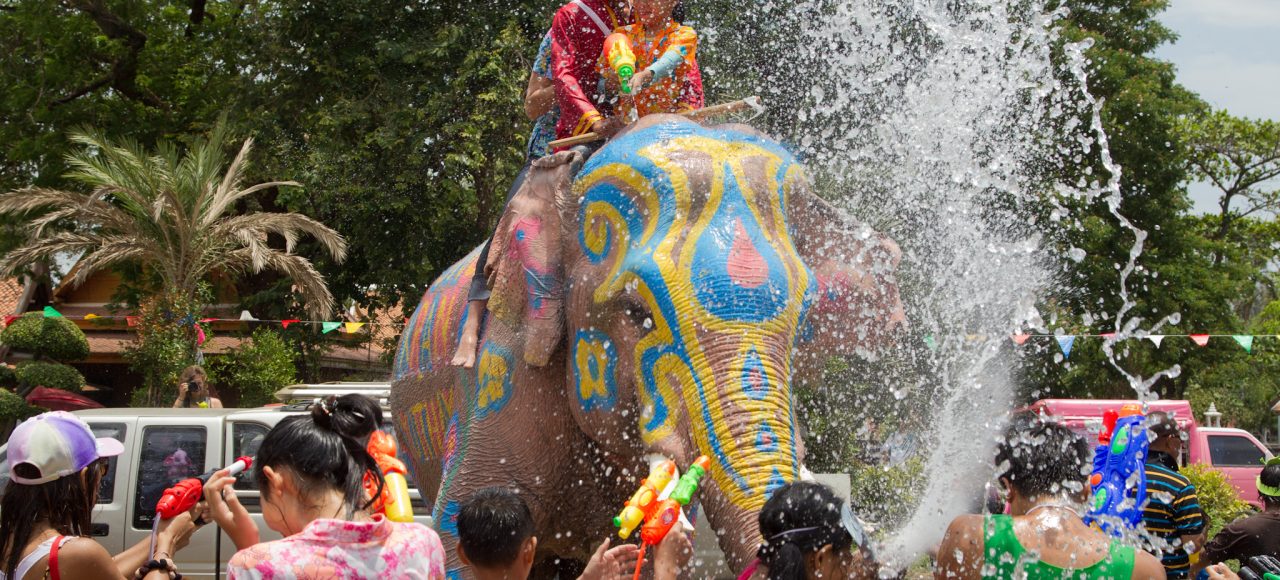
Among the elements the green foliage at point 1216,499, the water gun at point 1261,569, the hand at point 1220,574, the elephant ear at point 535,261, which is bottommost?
the green foliage at point 1216,499

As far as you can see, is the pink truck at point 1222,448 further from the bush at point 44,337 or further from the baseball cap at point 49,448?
the baseball cap at point 49,448

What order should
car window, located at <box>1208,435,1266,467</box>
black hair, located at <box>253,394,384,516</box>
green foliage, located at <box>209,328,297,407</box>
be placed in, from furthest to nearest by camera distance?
1. car window, located at <box>1208,435,1266,467</box>
2. green foliage, located at <box>209,328,297,407</box>
3. black hair, located at <box>253,394,384,516</box>

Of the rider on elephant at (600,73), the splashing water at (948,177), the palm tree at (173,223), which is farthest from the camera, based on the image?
the palm tree at (173,223)

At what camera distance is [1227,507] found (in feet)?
36.7

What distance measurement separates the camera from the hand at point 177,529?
11.9 ft

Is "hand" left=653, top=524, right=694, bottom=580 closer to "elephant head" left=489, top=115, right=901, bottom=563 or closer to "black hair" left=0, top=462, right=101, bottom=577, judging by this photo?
"elephant head" left=489, top=115, right=901, bottom=563

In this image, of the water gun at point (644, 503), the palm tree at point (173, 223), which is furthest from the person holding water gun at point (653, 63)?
the palm tree at point (173, 223)

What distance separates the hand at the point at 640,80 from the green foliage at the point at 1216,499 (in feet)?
24.6

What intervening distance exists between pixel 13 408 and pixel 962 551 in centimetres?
1767

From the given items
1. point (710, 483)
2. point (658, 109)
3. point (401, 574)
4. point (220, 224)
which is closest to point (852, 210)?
point (658, 109)

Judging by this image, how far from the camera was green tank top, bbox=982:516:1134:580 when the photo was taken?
356 centimetres

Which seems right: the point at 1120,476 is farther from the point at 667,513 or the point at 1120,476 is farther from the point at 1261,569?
the point at 667,513

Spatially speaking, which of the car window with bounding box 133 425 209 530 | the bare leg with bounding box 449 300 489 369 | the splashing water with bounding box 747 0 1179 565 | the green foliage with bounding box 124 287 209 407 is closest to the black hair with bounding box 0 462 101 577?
the bare leg with bounding box 449 300 489 369

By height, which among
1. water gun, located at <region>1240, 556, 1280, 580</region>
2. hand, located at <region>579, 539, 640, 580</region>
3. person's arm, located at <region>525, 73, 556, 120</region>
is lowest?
water gun, located at <region>1240, 556, 1280, 580</region>
